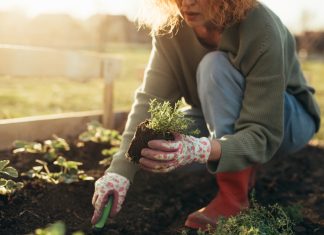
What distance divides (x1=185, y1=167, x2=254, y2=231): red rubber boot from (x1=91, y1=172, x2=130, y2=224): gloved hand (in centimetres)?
41

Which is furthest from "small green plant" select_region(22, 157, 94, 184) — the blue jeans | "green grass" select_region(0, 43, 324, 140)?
"green grass" select_region(0, 43, 324, 140)

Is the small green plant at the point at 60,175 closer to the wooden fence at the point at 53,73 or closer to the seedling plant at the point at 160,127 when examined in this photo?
the seedling plant at the point at 160,127

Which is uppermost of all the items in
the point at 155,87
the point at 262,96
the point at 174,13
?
the point at 174,13

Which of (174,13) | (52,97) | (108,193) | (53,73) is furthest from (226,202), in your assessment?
(52,97)

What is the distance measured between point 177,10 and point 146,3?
0.19m

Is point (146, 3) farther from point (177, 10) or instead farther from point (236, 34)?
point (236, 34)

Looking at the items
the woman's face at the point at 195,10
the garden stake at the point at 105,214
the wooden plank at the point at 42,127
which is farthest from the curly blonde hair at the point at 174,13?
the wooden plank at the point at 42,127

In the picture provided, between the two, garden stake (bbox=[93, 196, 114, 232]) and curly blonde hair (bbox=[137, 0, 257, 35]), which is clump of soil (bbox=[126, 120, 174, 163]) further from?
curly blonde hair (bbox=[137, 0, 257, 35])

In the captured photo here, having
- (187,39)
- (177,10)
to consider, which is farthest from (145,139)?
(187,39)

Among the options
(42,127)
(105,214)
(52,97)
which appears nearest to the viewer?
(105,214)

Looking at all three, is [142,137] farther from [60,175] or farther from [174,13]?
[174,13]

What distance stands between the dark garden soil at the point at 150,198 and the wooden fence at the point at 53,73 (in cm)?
24

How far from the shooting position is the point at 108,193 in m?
1.86

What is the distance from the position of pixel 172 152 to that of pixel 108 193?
35 cm
